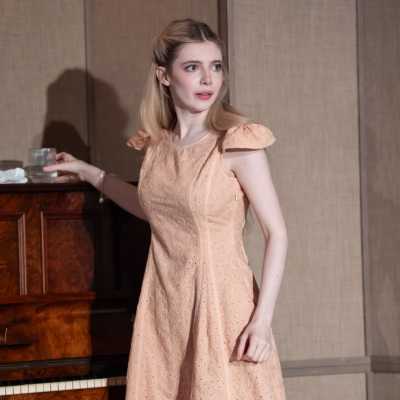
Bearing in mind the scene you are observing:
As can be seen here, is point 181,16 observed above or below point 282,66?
above

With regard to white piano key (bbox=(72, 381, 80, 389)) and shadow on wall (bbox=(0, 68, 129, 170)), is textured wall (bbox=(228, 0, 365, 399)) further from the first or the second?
white piano key (bbox=(72, 381, 80, 389))

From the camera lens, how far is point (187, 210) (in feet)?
8.84

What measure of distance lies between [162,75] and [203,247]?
0.62 metres

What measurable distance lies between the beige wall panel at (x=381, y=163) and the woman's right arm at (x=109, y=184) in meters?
1.23

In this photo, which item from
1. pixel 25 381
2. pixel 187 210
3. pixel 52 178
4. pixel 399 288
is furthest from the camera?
pixel 399 288

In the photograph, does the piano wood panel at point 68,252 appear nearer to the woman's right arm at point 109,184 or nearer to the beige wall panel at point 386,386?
the woman's right arm at point 109,184

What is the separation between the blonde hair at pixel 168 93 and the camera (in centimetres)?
281

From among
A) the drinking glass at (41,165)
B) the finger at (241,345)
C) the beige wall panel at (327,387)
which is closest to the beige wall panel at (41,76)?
the drinking glass at (41,165)

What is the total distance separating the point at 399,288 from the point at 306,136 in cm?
78

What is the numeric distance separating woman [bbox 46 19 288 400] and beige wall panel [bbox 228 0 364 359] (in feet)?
3.31

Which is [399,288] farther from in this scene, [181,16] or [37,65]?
[37,65]

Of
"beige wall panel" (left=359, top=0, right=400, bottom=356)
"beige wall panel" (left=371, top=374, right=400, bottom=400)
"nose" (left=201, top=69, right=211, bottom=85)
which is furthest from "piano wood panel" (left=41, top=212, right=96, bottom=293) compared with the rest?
"beige wall panel" (left=371, top=374, right=400, bottom=400)

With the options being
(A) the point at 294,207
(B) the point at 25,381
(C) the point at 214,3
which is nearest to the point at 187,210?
(B) the point at 25,381

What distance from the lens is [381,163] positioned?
3883 mm
